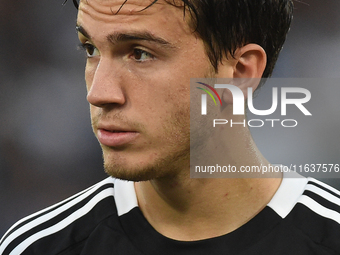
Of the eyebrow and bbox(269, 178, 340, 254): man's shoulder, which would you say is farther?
bbox(269, 178, 340, 254): man's shoulder

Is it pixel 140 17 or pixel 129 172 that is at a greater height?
pixel 140 17

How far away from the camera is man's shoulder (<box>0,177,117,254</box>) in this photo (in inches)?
54.8

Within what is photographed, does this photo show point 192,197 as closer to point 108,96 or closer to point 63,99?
point 108,96

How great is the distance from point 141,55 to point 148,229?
59cm

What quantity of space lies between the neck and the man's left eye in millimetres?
360

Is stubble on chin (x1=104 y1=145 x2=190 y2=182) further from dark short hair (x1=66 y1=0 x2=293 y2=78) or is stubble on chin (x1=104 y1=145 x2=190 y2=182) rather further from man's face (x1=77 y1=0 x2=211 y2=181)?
dark short hair (x1=66 y1=0 x2=293 y2=78)

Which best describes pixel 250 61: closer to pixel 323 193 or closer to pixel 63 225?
pixel 323 193

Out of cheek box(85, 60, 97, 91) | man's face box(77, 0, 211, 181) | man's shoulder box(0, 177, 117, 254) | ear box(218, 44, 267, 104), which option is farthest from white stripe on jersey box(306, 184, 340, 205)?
cheek box(85, 60, 97, 91)

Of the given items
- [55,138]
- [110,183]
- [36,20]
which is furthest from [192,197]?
[36,20]

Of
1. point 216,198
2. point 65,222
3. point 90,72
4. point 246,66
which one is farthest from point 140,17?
point 65,222

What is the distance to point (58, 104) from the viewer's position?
297 cm

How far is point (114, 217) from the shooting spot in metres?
1.39

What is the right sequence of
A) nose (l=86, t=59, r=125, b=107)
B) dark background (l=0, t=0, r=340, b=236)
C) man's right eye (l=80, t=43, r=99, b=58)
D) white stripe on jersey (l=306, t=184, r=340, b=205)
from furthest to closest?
dark background (l=0, t=0, r=340, b=236)
white stripe on jersey (l=306, t=184, r=340, b=205)
man's right eye (l=80, t=43, r=99, b=58)
nose (l=86, t=59, r=125, b=107)

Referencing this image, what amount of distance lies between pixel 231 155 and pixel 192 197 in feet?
0.62
